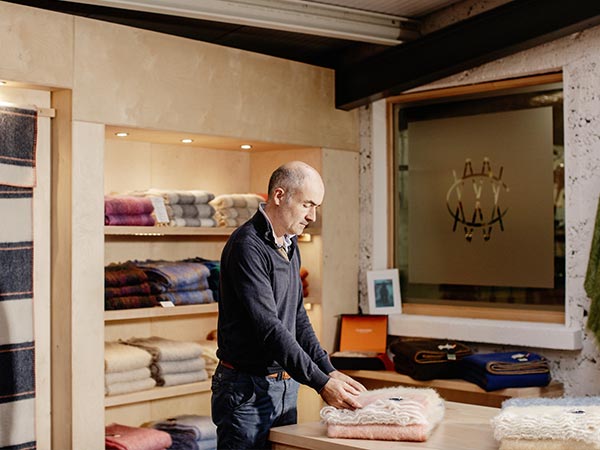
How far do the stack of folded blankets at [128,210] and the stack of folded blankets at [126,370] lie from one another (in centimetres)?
62

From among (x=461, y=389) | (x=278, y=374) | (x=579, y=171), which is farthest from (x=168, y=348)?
(x=579, y=171)

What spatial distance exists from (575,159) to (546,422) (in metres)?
2.30

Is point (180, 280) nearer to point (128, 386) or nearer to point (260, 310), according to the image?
point (128, 386)

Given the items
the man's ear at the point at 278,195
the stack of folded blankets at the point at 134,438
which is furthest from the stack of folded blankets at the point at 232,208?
the man's ear at the point at 278,195

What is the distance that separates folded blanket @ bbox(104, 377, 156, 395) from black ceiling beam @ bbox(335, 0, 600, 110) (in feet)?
6.21

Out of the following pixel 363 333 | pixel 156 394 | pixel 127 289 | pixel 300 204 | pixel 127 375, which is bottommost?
pixel 156 394

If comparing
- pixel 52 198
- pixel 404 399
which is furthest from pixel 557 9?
pixel 52 198

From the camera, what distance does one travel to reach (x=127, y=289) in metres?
4.05

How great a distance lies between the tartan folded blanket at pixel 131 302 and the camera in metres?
3.95

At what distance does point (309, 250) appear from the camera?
16.1ft

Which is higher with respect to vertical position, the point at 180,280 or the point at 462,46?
the point at 462,46

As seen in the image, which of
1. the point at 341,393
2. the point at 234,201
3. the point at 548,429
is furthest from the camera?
the point at 234,201

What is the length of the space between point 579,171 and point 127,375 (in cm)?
241

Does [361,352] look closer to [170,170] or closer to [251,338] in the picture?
[170,170]
